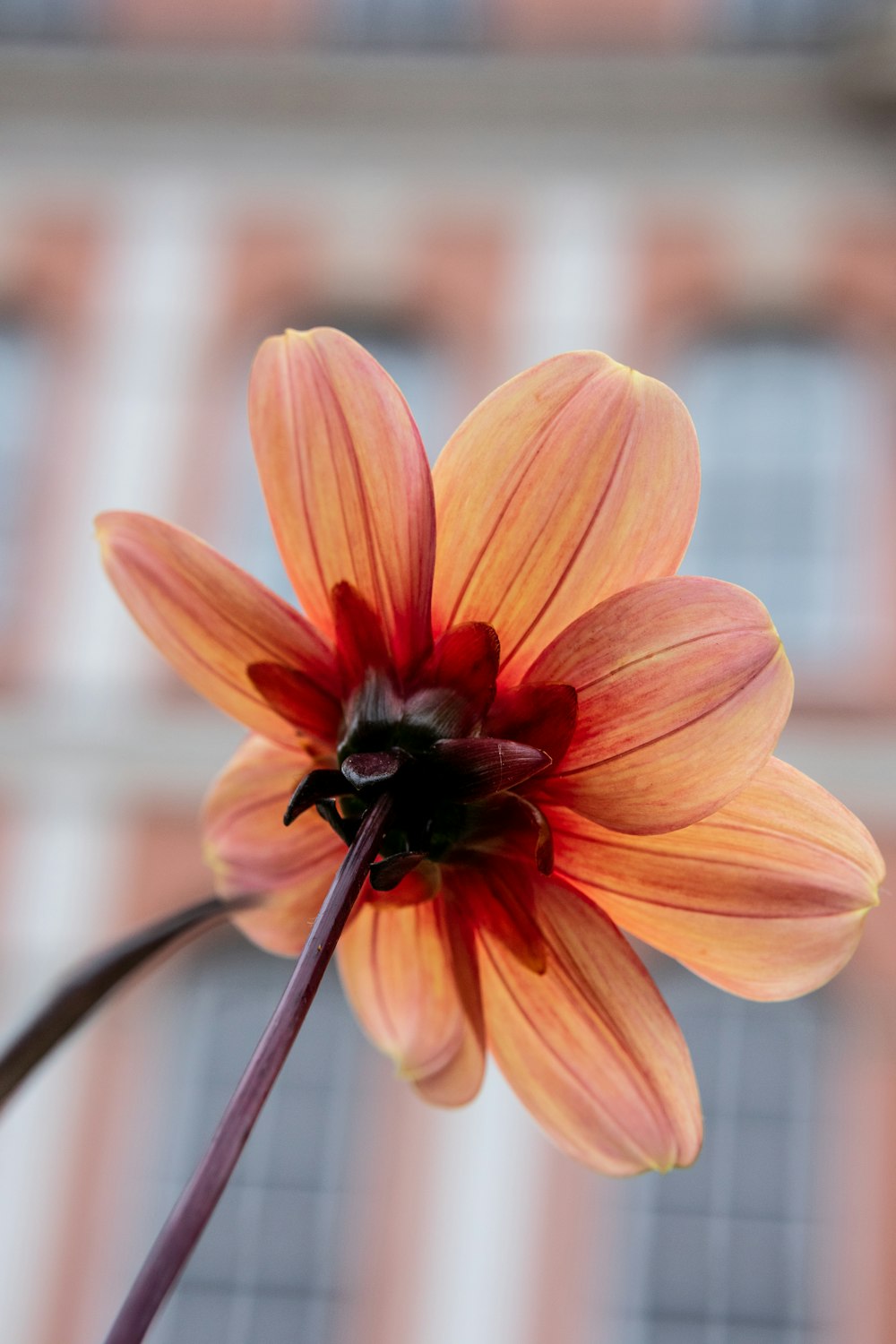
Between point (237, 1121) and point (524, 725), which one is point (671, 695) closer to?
point (524, 725)

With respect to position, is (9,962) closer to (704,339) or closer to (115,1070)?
(115,1070)

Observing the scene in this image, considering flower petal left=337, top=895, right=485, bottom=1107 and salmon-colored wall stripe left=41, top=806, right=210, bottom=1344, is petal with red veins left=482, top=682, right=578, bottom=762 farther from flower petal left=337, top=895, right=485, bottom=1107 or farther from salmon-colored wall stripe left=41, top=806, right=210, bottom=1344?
salmon-colored wall stripe left=41, top=806, right=210, bottom=1344

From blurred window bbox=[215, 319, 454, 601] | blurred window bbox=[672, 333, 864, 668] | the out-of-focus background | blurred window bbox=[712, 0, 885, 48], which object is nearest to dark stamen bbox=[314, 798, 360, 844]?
the out-of-focus background

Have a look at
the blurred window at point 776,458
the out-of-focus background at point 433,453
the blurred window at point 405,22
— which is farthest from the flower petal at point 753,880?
the blurred window at point 405,22

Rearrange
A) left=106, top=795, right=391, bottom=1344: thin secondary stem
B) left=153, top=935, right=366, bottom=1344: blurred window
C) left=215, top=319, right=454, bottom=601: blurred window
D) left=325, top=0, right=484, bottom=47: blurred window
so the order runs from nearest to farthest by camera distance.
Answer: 1. left=106, top=795, right=391, bottom=1344: thin secondary stem
2. left=153, top=935, right=366, bottom=1344: blurred window
3. left=215, top=319, right=454, bottom=601: blurred window
4. left=325, top=0, right=484, bottom=47: blurred window

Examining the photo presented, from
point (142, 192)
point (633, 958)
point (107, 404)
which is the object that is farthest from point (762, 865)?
point (142, 192)

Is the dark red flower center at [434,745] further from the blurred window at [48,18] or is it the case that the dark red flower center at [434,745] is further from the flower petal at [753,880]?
the blurred window at [48,18]

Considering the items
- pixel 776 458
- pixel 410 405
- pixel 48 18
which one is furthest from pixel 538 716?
pixel 48 18

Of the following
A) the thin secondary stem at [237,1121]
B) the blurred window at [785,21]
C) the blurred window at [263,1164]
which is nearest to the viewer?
the thin secondary stem at [237,1121]
